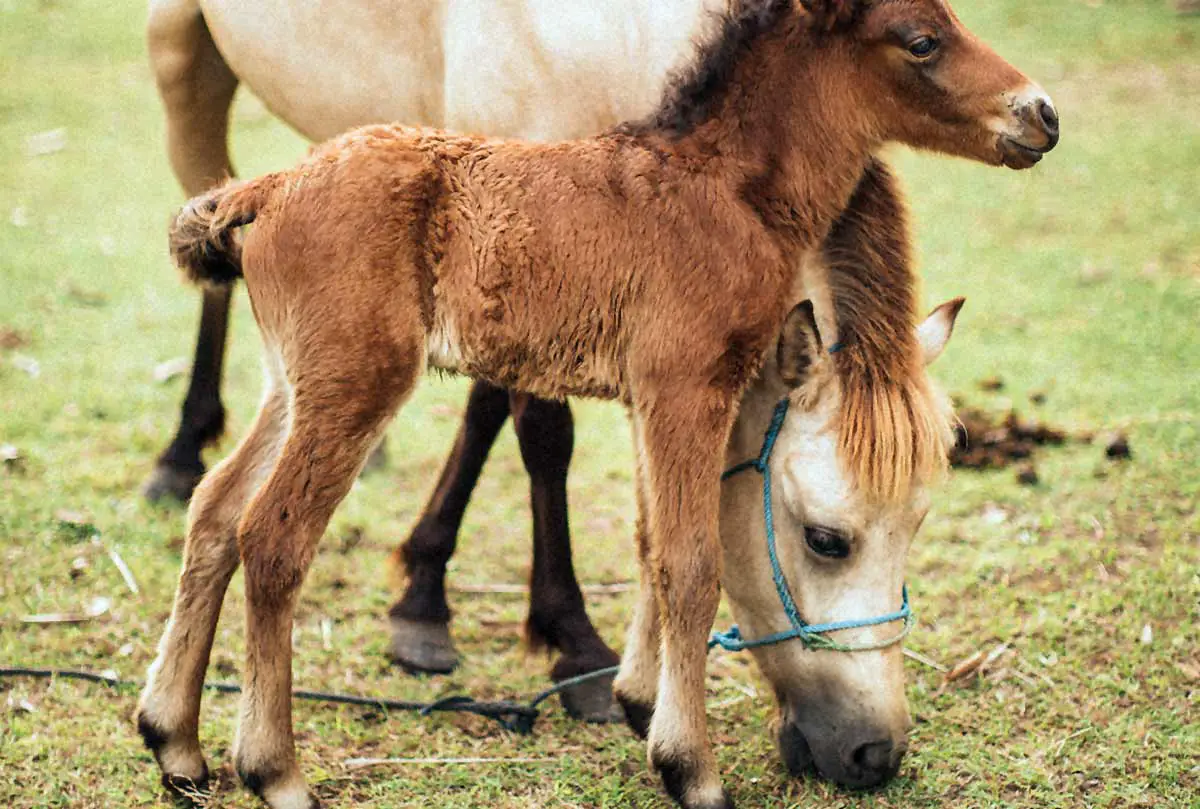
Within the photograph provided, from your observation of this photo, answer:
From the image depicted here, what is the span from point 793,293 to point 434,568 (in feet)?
5.07

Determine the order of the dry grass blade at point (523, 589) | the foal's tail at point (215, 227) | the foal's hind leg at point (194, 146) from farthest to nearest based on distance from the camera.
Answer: the foal's hind leg at point (194, 146) → the dry grass blade at point (523, 589) → the foal's tail at point (215, 227)

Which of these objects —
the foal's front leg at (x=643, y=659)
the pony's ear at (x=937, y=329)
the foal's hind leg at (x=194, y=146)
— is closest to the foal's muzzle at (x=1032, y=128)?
the pony's ear at (x=937, y=329)

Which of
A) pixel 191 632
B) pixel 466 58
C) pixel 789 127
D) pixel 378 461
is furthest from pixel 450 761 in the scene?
pixel 378 461

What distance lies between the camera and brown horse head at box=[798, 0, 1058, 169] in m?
2.71

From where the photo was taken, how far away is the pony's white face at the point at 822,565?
113 inches

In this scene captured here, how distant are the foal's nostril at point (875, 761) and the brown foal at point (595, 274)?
321mm

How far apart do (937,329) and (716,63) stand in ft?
2.89

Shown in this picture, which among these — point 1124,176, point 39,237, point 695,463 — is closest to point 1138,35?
point 1124,176

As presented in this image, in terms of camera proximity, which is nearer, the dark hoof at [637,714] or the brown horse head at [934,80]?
the brown horse head at [934,80]

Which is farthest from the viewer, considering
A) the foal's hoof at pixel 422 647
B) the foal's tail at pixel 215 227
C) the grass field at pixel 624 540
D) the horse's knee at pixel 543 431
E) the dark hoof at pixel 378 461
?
the dark hoof at pixel 378 461

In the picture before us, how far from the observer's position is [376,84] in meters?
3.93

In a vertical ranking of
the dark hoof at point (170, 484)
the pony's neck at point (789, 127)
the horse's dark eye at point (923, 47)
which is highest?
the horse's dark eye at point (923, 47)

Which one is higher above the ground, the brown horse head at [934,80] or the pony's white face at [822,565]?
the brown horse head at [934,80]

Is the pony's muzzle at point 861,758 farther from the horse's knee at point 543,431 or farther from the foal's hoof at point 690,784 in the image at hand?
the horse's knee at point 543,431
